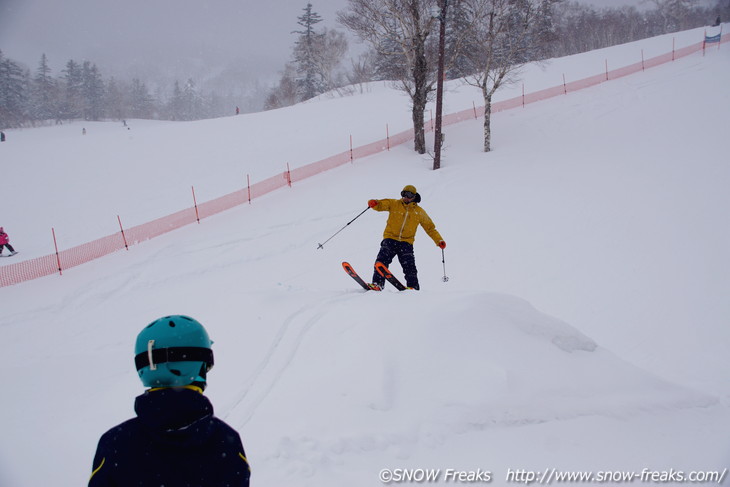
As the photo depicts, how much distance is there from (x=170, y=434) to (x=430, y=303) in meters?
3.62

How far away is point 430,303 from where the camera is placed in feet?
15.8

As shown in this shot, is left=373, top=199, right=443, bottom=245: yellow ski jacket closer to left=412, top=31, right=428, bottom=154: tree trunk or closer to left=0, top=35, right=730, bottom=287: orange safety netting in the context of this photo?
left=0, top=35, right=730, bottom=287: orange safety netting

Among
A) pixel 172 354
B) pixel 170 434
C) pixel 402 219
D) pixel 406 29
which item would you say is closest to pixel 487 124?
pixel 406 29

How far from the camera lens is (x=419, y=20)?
1883 centimetres

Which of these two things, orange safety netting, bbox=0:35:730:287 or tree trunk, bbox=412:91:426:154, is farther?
tree trunk, bbox=412:91:426:154

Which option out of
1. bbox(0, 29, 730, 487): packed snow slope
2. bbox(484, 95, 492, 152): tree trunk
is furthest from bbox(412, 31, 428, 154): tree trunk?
bbox(484, 95, 492, 152): tree trunk

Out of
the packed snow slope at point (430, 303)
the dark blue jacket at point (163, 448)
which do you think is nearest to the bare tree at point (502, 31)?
the packed snow slope at point (430, 303)

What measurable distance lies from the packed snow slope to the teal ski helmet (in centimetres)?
180

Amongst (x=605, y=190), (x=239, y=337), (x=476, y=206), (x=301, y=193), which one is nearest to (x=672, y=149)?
(x=605, y=190)

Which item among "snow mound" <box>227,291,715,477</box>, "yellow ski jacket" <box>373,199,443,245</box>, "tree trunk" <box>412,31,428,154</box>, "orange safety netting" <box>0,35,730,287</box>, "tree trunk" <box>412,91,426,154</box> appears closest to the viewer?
"snow mound" <box>227,291,715,477</box>

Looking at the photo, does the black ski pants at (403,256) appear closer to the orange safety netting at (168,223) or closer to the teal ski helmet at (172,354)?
the teal ski helmet at (172,354)

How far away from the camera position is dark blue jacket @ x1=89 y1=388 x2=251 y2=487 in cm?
149

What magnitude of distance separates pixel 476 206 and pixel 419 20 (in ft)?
32.9

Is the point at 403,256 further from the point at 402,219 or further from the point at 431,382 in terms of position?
the point at 431,382
